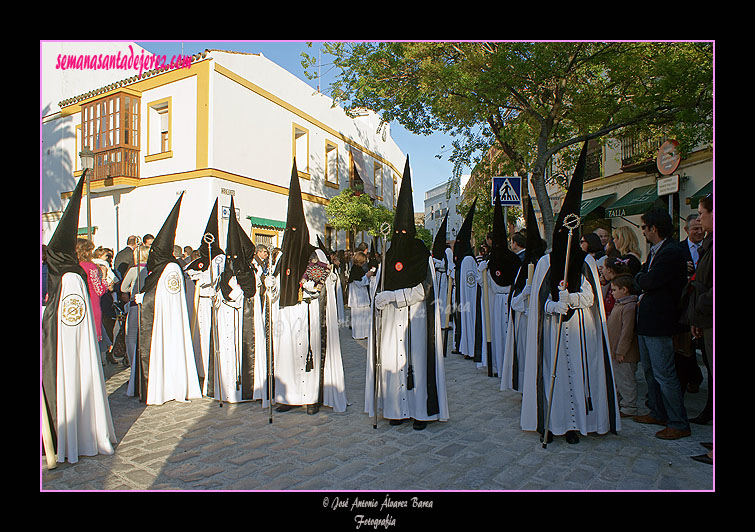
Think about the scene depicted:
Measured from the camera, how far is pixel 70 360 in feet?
13.9

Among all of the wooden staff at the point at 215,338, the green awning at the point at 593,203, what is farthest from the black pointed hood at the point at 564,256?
the green awning at the point at 593,203

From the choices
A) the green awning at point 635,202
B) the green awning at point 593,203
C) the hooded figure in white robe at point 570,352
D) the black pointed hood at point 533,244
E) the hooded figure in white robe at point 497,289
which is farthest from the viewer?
the green awning at point 593,203

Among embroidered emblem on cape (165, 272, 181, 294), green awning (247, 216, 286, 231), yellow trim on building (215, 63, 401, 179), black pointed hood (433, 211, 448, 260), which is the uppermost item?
yellow trim on building (215, 63, 401, 179)

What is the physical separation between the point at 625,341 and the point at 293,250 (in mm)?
3865

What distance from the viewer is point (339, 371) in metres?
5.80

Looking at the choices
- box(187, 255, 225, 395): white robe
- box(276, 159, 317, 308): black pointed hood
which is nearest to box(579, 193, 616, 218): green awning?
box(187, 255, 225, 395): white robe

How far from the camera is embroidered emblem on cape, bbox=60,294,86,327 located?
423 cm

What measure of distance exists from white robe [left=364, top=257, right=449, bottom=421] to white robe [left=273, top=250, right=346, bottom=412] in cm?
72

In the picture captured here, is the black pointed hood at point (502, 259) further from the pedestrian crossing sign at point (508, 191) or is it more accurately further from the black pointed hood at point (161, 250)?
the black pointed hood at point (161, 250)

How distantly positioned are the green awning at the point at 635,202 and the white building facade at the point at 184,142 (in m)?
10.8

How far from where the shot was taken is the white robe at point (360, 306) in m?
11.4

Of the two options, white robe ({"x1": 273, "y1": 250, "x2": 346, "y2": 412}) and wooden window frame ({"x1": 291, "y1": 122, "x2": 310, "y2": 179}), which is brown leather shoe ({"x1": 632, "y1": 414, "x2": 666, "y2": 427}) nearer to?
white robe ({"x1": 273, "y1": 250, "x2": 346, "y2": 412})

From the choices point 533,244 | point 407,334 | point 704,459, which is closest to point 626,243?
point 533,244

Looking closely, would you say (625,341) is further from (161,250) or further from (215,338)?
(161,250)
